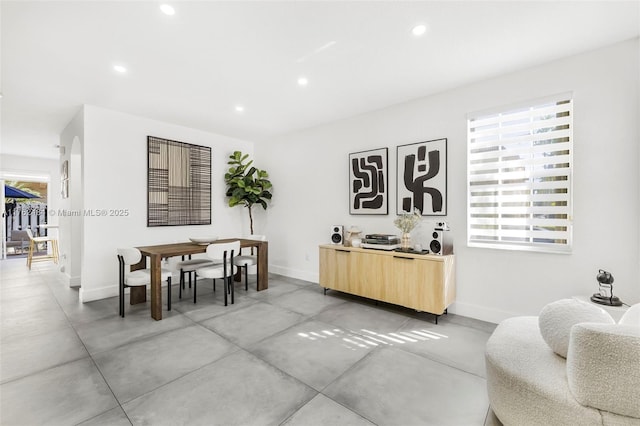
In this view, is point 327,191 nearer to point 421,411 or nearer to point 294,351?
point 294,351

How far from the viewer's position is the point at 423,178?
11.3ft

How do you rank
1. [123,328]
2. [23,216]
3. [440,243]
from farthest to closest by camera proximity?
[23,216]
[440,243]
[123,328]

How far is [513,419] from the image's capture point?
1321mm

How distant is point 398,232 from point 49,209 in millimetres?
8961

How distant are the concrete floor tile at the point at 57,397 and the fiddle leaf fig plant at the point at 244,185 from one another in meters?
3.35

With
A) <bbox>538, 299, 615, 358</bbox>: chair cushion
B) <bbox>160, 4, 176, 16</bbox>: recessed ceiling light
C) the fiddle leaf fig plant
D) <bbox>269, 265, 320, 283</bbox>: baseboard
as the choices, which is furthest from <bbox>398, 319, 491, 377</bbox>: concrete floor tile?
the fiddle leaf fig plant

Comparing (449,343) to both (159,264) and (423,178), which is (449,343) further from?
(159,264)

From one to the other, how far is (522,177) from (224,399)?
3325mm

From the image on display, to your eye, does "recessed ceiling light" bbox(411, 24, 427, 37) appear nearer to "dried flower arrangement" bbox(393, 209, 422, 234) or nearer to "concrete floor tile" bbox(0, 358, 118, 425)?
"dried flower arrangement" bbox(393, 209, 422, 234)

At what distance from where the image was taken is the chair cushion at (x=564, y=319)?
4.29 ft

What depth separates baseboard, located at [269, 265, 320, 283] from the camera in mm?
4688

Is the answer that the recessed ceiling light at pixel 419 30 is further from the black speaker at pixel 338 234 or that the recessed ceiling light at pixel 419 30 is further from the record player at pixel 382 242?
the black speaker at pixel 338 234

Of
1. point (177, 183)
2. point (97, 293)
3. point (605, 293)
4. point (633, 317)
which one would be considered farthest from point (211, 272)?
point (605, 293)

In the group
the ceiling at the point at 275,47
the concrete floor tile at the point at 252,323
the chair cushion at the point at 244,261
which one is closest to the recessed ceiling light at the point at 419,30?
the ceiling at the point at 275,47
